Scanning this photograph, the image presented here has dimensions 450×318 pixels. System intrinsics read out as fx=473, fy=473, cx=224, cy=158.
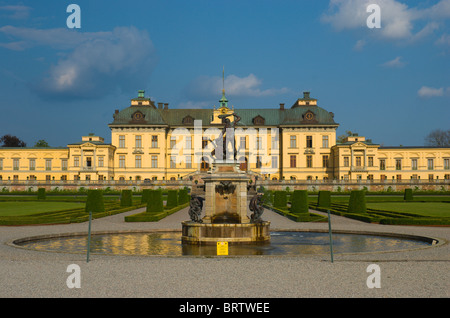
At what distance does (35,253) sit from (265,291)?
646cm

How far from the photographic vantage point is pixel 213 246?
1352cm

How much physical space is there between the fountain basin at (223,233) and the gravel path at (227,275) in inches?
134

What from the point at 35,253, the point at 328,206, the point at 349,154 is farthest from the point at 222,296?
the point at 349,154

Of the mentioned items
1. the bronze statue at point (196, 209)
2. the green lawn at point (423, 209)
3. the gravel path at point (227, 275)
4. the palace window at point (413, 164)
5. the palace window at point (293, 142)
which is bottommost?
the green lawn at point (423, 209)

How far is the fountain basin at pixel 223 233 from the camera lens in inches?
543

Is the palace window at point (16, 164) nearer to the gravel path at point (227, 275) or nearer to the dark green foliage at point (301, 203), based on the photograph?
the dark green foliage at point (301, 203)

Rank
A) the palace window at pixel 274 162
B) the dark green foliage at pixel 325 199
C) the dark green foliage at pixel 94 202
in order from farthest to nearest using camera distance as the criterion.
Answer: the palace window at pixel 274 162 < the dark green foliage at pixel 325 199 < the dark green foliage at pixel 94 202

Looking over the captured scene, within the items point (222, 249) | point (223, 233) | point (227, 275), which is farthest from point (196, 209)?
point (227, 275)

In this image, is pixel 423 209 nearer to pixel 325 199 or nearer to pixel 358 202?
pixel 325 199

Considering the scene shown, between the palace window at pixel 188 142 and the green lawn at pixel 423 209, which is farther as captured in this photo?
the palace window at pixel 188 142

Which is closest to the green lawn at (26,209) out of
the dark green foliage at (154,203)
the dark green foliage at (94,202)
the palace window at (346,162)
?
the dark green foliage at (94,202)

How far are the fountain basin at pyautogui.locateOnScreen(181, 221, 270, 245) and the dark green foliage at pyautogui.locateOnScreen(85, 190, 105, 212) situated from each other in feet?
44.2

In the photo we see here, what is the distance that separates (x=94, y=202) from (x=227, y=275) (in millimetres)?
19264

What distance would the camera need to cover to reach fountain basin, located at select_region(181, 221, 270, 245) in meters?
13.8
